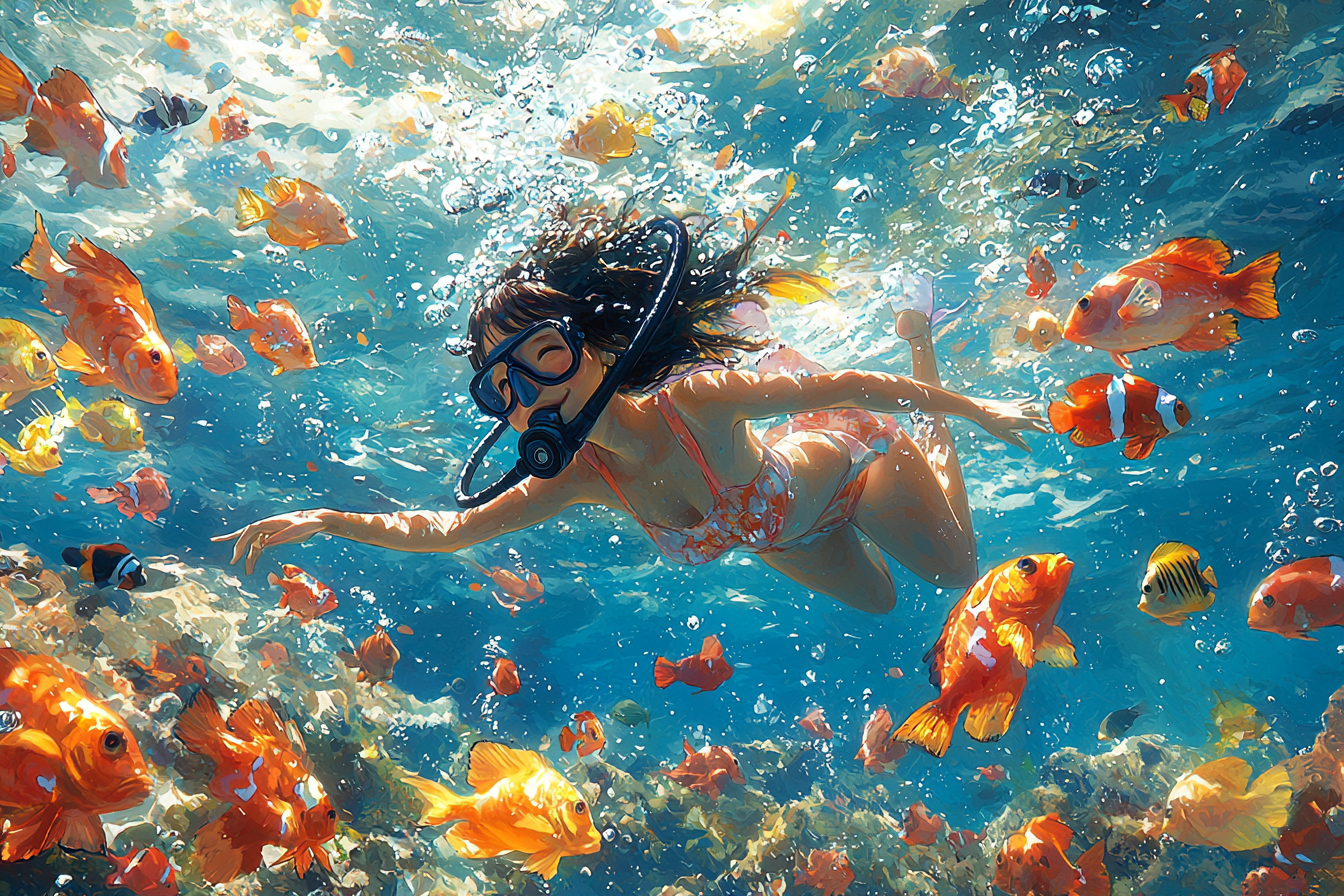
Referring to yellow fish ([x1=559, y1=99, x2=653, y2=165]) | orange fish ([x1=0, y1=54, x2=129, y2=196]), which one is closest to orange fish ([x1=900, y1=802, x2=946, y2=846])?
yellow fish ([x1=559, y1=99, x2=653, y2=165])

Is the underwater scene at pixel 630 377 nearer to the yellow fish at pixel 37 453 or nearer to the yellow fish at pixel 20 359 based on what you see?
the yellow fish at pixel 37 453

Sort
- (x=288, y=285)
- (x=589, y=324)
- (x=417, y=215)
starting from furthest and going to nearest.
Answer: (x=288, y=285), (x=417, y=215), (x=589, y=324)

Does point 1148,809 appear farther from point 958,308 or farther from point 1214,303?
point 1214,303

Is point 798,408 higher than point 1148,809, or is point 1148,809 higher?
point 798,408

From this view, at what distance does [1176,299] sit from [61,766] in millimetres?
7583

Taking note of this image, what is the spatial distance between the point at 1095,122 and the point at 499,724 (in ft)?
78.8

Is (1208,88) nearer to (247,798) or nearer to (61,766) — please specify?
(247,798)

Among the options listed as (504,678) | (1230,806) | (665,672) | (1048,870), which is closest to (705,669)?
(665,672)

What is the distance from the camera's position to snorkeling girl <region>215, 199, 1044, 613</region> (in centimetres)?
330

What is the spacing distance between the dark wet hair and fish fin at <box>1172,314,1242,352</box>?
269 centimetres

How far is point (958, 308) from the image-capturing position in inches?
457

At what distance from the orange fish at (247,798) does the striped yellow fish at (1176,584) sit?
20.4 ft

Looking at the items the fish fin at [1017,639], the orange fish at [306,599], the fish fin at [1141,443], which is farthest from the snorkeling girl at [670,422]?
the orange fish at [306,599]

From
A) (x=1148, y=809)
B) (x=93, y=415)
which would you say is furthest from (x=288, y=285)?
(x=1148, y=809)
